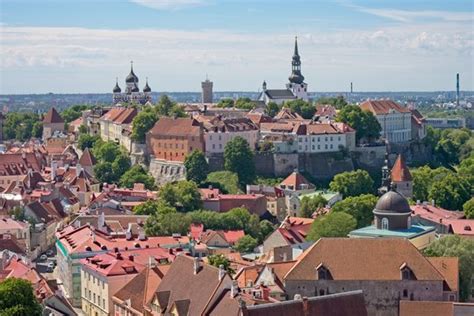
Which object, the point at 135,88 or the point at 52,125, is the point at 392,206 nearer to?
the point at 52,125

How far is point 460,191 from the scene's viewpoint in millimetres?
82312

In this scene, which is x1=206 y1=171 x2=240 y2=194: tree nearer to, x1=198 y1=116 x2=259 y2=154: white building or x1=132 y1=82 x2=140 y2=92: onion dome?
x1=198 y1=116 x2=259 y2=154: white building

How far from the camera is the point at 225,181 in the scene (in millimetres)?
87562

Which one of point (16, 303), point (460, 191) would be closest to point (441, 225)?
point (460, 191)

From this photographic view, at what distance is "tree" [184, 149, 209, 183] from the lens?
8799 centimetres

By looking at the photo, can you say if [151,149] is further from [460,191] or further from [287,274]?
[287,274]

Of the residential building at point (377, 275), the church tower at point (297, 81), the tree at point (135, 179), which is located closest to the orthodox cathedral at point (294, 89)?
the church tower at point (297, 81)

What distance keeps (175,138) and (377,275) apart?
54383 mm

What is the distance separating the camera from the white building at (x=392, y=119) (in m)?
112

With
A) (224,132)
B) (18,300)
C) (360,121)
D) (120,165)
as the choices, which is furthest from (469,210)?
(18,300)

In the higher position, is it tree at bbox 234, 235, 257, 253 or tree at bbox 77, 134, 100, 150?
tree at bbox 77, 134, 100, 150

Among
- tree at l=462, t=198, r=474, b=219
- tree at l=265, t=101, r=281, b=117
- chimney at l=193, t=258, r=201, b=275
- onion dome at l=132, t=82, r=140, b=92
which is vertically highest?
onion dome at l=132, t=82, r=140, b=92

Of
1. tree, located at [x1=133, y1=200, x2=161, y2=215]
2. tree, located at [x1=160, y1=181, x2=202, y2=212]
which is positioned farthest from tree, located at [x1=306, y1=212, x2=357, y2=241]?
tree, located at [x1=160, y1=181, x2=202, y2=212]

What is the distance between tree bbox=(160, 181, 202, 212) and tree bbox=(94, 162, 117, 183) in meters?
16.6
